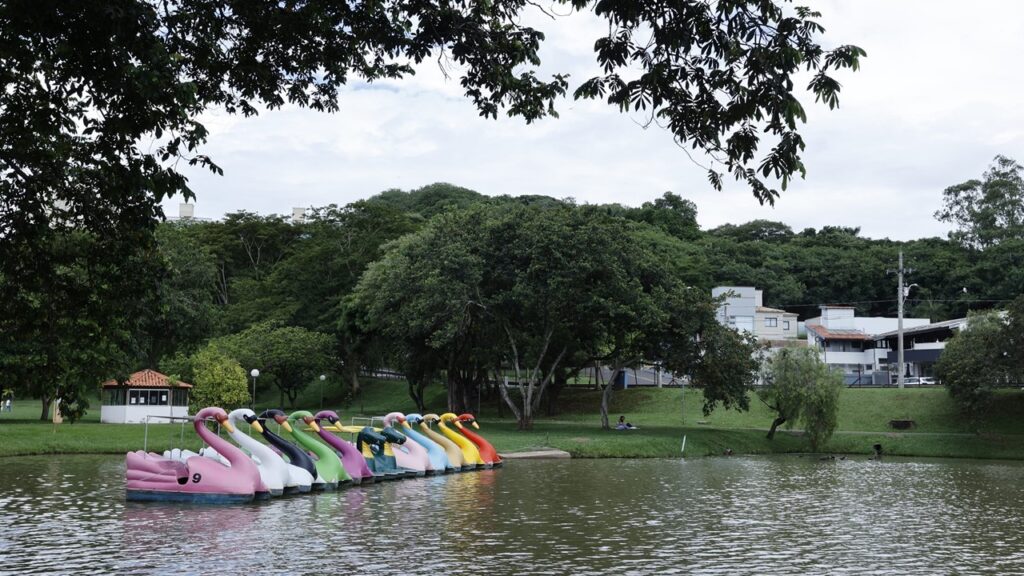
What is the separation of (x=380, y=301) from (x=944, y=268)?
64.9m

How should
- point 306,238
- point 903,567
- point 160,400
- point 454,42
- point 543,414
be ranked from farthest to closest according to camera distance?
point 306,238 < point 543,414 < point 160,400 < point 903,567 < point 454,42

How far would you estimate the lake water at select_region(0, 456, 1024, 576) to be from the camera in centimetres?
1697

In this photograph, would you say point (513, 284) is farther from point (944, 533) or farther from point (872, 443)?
point (944, 533)

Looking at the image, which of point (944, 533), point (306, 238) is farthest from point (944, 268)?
point (944, 533)

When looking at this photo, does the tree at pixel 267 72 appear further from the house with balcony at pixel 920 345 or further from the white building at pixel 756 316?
the white building at pixel 756 316

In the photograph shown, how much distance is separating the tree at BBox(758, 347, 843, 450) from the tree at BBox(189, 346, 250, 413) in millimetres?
28774

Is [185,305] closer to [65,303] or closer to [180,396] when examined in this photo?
[180,396]

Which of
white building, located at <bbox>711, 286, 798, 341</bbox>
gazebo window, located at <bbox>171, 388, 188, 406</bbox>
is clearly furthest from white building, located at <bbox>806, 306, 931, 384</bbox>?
gazebo window, located at <bbox>171, 388, 188, 406</bbox>

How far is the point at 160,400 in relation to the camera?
56.7m

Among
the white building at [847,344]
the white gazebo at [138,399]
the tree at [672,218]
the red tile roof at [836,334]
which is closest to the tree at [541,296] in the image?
the white gazebo at [138,399]

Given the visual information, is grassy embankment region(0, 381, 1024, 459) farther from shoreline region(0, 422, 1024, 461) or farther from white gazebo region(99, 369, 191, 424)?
white gazebo region(99, 369, 191, 424)

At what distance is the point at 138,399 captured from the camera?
55.8 meters

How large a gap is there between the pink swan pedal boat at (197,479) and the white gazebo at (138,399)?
31.0 meters

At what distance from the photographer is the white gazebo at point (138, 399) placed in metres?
55.3
